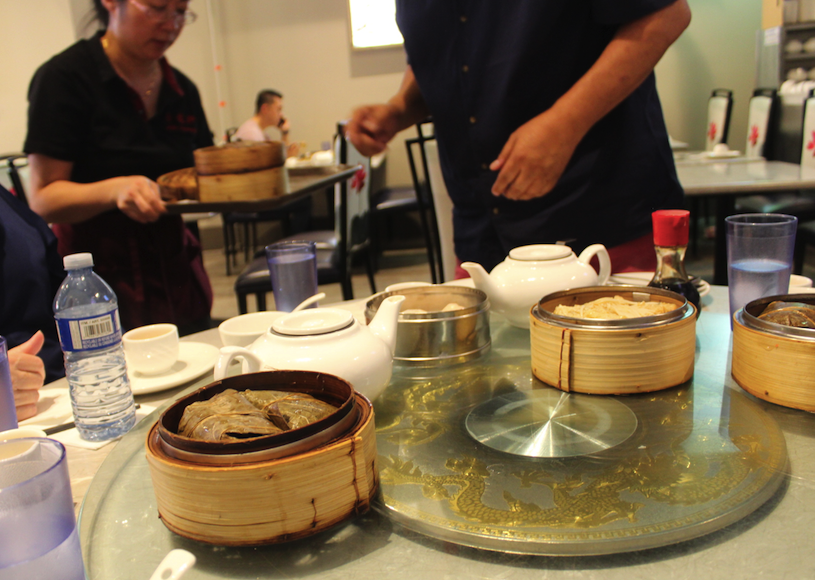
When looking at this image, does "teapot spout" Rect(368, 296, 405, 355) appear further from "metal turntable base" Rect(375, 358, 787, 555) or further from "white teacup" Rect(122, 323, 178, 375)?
"white teacup" Rect(122, 323, 178, 375)

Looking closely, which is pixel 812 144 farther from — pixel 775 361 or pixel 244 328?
pixel 244 328

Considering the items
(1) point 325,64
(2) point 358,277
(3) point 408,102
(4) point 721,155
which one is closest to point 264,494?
(3) point 408,102

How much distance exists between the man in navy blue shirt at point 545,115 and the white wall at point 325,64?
495cm

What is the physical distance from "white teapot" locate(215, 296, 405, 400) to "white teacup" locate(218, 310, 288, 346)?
0.82 feet

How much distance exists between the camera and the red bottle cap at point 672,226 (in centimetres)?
104

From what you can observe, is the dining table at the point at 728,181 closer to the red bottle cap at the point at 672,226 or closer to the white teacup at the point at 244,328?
the red bottle cap at the point at 672,226

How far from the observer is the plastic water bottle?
923 mm

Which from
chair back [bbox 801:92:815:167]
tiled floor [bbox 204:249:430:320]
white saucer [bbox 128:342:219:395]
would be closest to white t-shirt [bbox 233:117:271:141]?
tiled floor [bbox 204:249:430:320]

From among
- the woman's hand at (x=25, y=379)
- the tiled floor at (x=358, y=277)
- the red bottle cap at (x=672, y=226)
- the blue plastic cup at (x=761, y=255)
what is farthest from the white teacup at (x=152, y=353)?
the tiled floor at (x=358, y=277)

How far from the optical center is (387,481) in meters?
0.68

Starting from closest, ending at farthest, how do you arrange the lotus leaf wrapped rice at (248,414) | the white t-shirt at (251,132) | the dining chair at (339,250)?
1. the lotus leaf wrapped rice at (248,414)
2. the dining chair at (339,250)
3. the white t-shirt at (251,132)

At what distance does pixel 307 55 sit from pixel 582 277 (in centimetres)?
642

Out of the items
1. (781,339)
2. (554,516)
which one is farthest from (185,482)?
(781,339)

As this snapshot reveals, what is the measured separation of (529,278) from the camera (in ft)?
3.79
